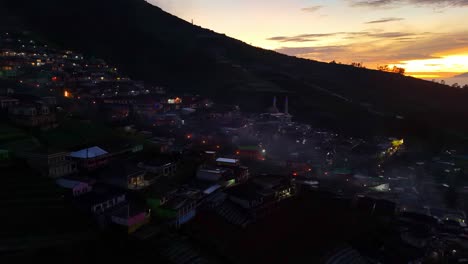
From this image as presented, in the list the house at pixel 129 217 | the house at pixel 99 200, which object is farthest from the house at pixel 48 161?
the house at pixel 129 217

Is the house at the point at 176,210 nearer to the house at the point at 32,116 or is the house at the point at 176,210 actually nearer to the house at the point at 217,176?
the house at the point at 217,176

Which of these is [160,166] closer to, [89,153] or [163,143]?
[89,153]

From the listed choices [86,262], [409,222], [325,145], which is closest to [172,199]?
[86,262]

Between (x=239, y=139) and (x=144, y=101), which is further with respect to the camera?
(x=144, y=101)

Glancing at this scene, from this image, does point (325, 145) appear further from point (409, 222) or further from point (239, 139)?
point (409, 222)

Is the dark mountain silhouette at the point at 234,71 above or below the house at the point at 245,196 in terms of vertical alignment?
above

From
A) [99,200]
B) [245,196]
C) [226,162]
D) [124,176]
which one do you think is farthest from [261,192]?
[99,200]

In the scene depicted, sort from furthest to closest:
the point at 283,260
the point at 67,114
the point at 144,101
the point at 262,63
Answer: the point at 262,63
the point at 144,101
the point at 67,114
the point at 283,260
